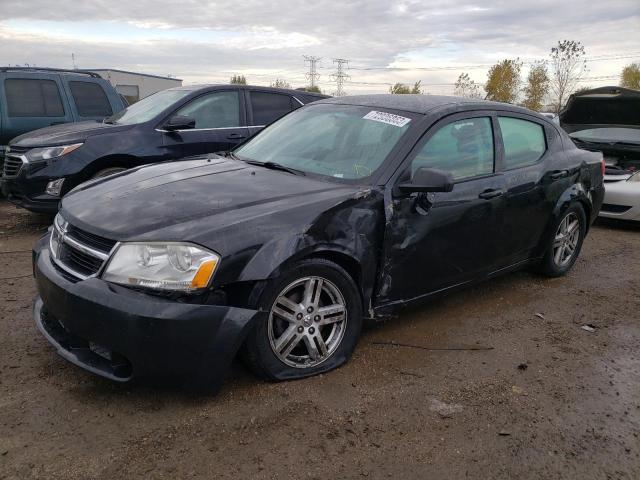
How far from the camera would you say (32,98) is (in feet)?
26.1

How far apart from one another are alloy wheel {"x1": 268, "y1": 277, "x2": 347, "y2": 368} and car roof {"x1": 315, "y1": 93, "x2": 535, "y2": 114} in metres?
1.53

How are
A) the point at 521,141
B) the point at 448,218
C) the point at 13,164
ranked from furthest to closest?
the point at 13,164
the point at 521,141
the point at 448,218

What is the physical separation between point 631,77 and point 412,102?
62062 mm

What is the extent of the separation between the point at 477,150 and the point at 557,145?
1.28 meters

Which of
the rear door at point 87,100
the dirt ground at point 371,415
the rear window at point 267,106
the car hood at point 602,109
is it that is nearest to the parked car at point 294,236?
the dirt ground at point 371,415

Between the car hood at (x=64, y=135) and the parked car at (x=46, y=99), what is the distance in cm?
159

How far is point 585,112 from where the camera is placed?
344 inches

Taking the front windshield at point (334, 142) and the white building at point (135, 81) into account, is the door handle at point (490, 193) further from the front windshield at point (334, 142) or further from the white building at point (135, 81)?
the white building at point (135, 81)

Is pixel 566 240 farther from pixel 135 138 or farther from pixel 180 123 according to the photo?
pixel 135 138

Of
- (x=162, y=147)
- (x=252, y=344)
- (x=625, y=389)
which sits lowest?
(x=625, y=389)

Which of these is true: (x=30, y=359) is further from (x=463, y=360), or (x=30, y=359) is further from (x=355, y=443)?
(x=463, y=360)

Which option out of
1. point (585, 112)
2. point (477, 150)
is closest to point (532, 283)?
point (477, 150)

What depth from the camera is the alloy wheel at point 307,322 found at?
3.05 meters

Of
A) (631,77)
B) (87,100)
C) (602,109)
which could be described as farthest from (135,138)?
(631,77)
